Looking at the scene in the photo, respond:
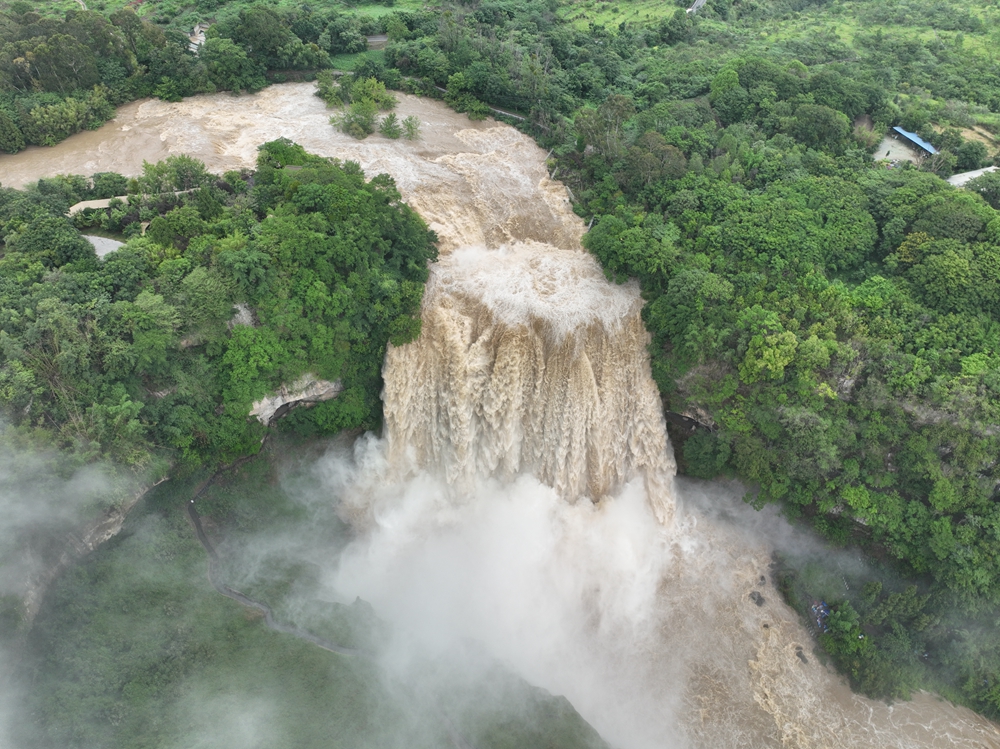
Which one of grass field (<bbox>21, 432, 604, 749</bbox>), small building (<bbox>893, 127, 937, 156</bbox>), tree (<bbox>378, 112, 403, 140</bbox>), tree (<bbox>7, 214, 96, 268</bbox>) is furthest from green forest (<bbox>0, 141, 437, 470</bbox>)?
small building (<bbox>893, 127, 937, 156</bbox>)

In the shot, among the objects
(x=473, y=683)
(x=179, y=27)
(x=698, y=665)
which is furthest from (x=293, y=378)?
(x=179, y=27)

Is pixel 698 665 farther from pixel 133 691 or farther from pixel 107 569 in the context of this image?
pixel 107 569

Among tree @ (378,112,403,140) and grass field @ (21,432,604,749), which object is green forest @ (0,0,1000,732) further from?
tree @ (378,112,403,140)

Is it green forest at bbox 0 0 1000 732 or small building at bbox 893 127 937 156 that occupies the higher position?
small building at bbox 893 127 937 156

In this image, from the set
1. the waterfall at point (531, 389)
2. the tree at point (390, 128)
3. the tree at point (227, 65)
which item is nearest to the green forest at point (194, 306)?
the waterfall at point (531, 389)

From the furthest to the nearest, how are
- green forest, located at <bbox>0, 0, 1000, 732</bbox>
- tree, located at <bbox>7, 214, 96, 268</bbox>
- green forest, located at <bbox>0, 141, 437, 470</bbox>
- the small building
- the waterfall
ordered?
the small building → the waterfall → tree, located at <bbox>7, 214, 96, 268</bbox> → green forest, located at <bbox>0, 0, 1000, 732</bbox> → green forest, located at <bbox>0, 141, 437, 470</bbox>

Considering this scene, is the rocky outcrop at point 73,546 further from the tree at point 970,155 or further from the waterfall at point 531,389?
the tree at point 970,155
